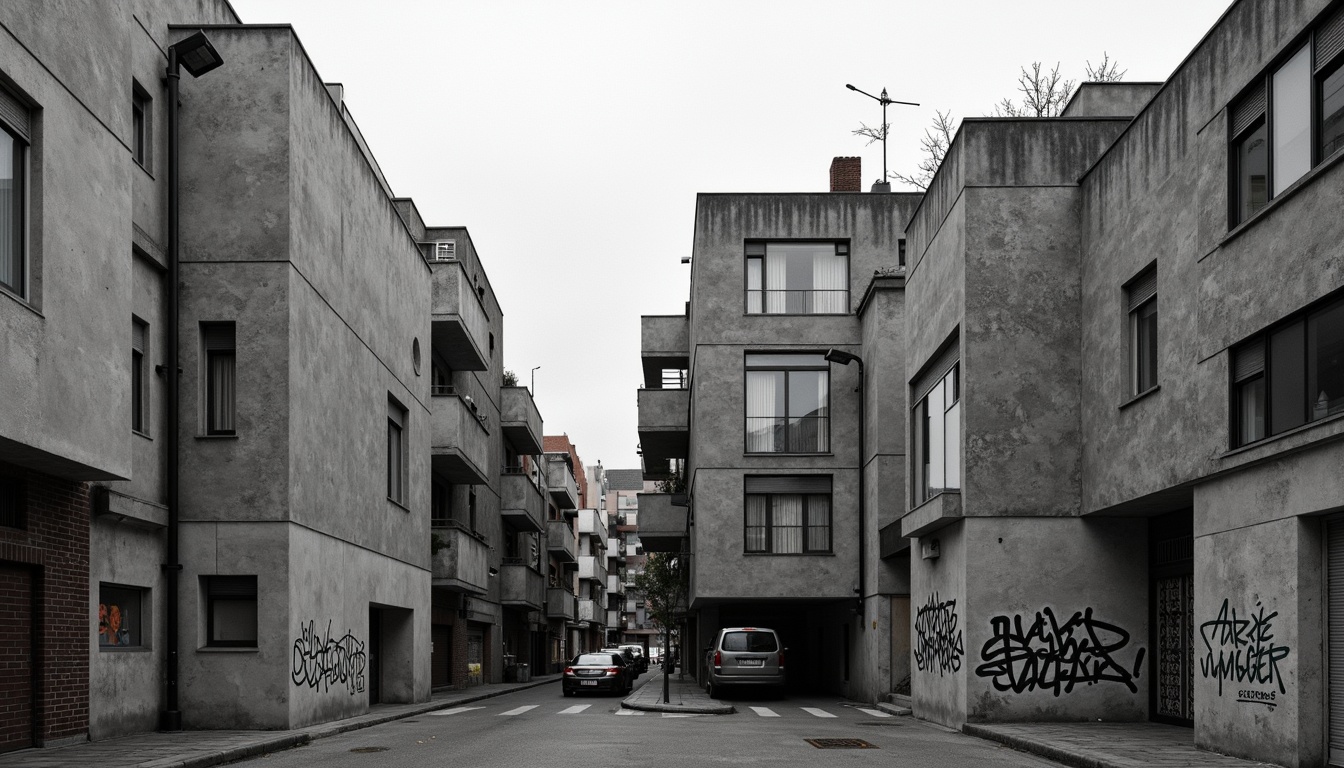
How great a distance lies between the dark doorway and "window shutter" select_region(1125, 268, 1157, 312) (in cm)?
283

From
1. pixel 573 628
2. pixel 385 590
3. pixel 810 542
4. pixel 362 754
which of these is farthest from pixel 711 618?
pixel 573 628

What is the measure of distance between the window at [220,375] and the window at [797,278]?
51.8 feet

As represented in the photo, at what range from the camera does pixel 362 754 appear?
15047 mm

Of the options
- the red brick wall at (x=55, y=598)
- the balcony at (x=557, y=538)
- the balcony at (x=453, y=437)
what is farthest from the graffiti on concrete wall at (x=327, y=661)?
the balcony at (x=557, y=538)

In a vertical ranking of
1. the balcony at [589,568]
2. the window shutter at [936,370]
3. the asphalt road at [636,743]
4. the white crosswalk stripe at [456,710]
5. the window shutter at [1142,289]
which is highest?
the window shutter at [1142,289]

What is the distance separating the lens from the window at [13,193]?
490 inches

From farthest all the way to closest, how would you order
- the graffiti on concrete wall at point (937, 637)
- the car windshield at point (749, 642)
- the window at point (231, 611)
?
the car windshield at point (749, 642)
the graffiti on concrete wall at point (937, 637)
the window at point (231, 611)

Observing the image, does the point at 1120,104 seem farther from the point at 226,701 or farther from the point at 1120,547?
the point at 226,701

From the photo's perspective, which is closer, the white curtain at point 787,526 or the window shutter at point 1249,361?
the window shutter at point 1249,361

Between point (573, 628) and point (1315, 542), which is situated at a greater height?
point (1315, 542)

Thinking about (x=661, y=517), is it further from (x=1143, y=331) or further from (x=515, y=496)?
(x=1143, y=331)

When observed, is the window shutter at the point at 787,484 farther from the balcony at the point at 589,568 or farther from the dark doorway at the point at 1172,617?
the balcony at the point at 589,568

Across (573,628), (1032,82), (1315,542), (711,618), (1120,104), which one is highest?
(1032,82)

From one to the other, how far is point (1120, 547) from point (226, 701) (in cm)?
1247
